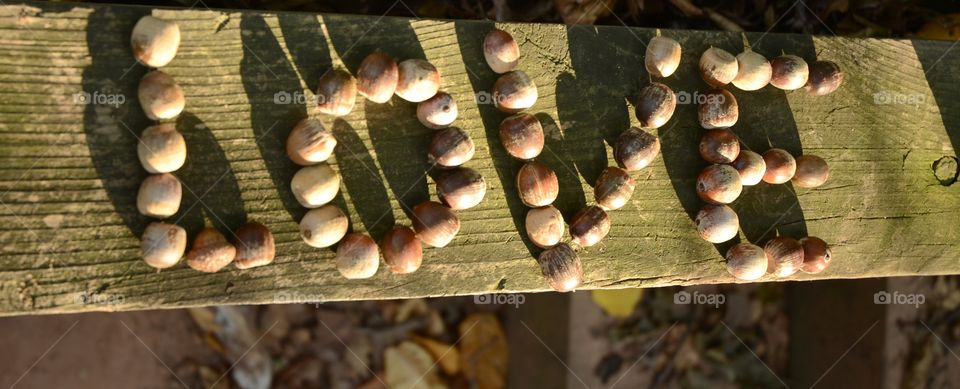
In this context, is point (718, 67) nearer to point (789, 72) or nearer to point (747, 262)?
point (789, 72)

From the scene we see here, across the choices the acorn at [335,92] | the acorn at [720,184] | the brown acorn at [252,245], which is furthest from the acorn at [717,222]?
the brown acorn at [252,245]

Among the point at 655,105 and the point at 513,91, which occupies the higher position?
the point at 513,91

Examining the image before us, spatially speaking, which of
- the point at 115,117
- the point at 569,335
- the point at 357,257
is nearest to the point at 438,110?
the point at 357,257

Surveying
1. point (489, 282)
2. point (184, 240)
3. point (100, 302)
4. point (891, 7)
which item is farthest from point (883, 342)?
point (100, 302)

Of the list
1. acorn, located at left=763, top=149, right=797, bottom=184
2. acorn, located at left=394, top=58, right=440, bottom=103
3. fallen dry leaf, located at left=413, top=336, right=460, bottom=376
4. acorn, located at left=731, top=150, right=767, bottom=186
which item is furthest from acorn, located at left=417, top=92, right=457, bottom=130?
fallen dry leaf, located at left=413, top=336, right=460, bottom=376

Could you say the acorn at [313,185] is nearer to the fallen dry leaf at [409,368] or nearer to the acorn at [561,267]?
the acorn at [561,267]
